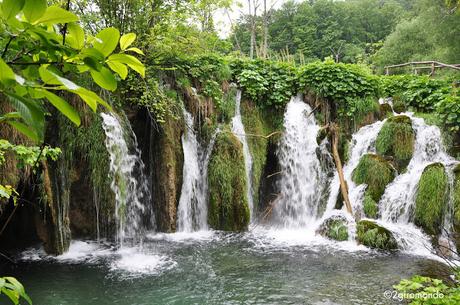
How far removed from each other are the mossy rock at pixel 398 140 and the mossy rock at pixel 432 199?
1.13 meters

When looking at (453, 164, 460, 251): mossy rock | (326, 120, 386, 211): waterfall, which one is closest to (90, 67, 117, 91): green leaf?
(453, 164, 460, 251): mossy rock

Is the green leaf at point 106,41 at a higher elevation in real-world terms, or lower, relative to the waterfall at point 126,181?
higher

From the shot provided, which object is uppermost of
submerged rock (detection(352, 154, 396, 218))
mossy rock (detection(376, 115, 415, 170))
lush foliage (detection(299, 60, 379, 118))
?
lush foliage (detection(299, 60, 379, 118))

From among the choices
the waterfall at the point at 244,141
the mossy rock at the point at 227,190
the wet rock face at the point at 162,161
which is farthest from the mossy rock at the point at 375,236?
the wet rock face at the point at 162,161

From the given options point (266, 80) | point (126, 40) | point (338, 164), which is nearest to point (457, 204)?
point (338, 164)

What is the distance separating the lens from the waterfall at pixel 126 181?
774cm

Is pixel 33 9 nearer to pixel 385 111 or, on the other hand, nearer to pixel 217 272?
pixel 217 272

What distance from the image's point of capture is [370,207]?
8.70 meters

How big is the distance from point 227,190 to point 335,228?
110 inches

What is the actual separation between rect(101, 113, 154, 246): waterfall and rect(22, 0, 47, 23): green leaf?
23.8 ft

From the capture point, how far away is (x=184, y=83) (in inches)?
382

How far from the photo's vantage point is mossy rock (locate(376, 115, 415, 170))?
370 inches

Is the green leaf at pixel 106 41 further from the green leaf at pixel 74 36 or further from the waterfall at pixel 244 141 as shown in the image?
the waterfall at pixel 244 141

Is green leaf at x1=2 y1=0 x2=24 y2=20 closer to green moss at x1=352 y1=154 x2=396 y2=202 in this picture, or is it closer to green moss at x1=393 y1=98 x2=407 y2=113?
green moss at x1=352 y1=154 x2=396 y2=202
